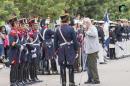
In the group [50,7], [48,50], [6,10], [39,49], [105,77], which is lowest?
[105,77]

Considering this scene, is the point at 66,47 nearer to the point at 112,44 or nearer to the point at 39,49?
the point at 39,49

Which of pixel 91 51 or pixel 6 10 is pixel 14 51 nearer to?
pixel 91 51

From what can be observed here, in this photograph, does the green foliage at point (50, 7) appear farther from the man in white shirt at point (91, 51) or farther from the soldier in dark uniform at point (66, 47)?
the soldier in dark uniform at point (66, 47)

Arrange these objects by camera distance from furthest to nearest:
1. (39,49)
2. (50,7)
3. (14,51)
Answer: (50,7)
(39,49)
(14,51)

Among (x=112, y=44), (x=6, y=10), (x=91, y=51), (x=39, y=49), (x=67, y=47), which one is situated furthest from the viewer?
(x=6, y=10)

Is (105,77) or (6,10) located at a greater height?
(6,10)

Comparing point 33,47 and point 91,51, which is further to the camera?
point 33,47

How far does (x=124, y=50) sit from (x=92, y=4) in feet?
87.6

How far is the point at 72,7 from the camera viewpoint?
52.0m

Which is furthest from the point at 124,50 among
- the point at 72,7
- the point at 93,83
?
the point at 72,7

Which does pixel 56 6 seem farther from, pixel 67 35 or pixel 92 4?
pixel 67 35

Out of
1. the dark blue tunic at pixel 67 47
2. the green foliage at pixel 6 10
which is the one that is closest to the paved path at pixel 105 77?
the dark blue tunic at pixel 67 47

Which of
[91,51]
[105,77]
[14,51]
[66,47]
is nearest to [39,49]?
[91,51]

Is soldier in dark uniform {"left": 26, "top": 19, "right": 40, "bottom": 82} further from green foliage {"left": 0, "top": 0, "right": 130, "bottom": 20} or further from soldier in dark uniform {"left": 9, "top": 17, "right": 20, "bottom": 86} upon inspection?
green foliage {"left": 0, "top": 0, "right": 130, "bottom": 20}
